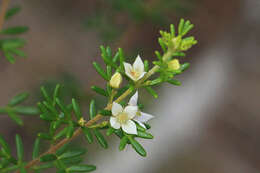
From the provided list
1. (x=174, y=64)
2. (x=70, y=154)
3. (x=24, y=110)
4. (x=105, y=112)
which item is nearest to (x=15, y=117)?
(x=24, y=110)

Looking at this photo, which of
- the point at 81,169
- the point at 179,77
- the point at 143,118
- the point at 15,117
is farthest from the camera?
the point at 179,77

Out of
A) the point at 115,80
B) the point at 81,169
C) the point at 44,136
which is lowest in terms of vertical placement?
the point at 81,169

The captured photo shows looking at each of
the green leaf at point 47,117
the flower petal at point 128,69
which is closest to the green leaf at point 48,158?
the green leaf at point 47,117

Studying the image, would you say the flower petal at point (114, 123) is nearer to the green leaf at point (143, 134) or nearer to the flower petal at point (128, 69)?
the green leaf at point (143, 134)

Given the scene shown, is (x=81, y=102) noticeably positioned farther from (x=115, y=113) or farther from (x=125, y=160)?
(x=115, y=113)

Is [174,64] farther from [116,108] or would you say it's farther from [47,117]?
[47,117]

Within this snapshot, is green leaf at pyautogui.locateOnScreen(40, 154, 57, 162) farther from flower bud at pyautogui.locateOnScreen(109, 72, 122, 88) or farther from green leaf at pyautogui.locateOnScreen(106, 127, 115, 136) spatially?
→ flower bud at pyautogui.locateOnScreen(109, 72, 122, 88)

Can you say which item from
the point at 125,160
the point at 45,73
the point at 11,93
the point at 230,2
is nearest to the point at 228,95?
the point at 230,2
